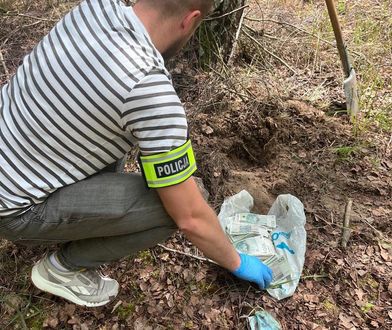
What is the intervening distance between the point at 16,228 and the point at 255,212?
141cm

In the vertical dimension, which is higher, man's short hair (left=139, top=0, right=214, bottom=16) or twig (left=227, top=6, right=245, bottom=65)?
man's short hair (left=139, top=0, right=214, bottom=16)

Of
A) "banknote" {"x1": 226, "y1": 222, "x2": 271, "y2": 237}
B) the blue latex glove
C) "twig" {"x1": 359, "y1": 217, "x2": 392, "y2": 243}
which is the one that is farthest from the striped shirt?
"twig" {"x1": 359, "y1": 217, "x2": 392, "y2": 243}

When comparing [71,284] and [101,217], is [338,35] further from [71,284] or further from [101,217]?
[71,284]

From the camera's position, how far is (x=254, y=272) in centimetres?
199

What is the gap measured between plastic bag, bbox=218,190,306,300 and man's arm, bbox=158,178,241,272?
19.6 inches

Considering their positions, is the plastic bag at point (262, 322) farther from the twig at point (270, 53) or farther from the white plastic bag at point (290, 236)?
the twig at point (270, 53)

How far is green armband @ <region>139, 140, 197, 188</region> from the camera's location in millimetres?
1413

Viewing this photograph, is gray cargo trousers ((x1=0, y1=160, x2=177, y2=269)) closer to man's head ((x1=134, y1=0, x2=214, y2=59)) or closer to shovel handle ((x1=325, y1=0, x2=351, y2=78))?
man's head ((x1=134, y1=0, x2=214, y2=59))

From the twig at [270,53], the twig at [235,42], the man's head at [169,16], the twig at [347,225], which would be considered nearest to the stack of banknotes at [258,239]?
the twig at [347,225]

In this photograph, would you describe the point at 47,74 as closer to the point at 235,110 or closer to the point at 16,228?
the point at 16,228

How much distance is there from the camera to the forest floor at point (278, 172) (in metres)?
2.06

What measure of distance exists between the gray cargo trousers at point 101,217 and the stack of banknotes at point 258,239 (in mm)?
632

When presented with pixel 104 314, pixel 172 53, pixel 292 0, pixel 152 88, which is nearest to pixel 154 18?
pixel 172 53

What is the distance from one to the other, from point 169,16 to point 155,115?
39 centimetres
